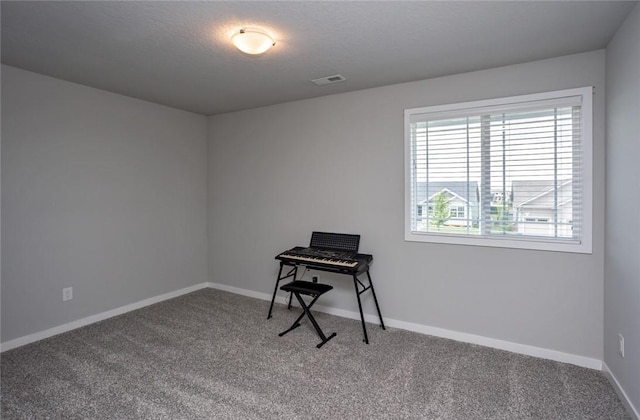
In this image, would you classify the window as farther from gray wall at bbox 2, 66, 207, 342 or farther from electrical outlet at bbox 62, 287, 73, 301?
electrical outlet at bbox 62, 287, 73, 301

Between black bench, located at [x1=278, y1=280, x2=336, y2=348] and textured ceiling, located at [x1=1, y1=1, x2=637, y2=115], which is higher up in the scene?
textured ceiling, located at [x1=1, y1=1, x2=637, y2=115]

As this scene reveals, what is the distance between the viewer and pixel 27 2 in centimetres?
192

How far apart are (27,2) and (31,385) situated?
2481 mm

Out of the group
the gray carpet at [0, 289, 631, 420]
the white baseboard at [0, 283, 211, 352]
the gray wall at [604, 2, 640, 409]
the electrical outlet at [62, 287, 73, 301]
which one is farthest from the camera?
the electrical outlet at [62, 287, 73, 301]

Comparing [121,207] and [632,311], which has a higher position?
[121,207]

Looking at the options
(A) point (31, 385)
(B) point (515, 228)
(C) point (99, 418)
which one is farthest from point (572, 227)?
(A) point (31, 385)

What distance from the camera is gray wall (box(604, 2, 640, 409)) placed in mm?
1984

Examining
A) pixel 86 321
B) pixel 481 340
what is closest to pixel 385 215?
pixel 481 340

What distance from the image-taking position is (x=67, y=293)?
334cm

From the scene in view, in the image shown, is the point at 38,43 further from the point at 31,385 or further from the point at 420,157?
the point at 420,157

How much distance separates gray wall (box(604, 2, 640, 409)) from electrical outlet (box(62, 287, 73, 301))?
454cm

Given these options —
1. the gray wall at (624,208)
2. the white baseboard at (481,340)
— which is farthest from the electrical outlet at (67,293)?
the gray wall at (624,208)

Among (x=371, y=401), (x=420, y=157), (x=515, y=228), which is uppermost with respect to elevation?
(x=420, y=157)

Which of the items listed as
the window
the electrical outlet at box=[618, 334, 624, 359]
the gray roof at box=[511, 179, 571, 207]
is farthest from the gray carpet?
the gray roof at box=[511, 179, 571, 207]
